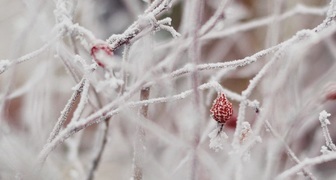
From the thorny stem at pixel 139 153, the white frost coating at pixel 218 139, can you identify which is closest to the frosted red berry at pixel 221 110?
the white frost coating at pixel 218 139

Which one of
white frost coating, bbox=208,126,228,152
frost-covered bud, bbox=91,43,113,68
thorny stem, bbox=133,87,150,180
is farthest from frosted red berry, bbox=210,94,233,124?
frost-covered bud, bbox=91,43,113,68

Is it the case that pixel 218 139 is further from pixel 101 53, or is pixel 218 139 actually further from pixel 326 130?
pixel 101 53

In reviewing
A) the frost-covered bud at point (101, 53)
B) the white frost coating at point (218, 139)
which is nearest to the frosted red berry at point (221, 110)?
the white frost coating at point (218, 139)

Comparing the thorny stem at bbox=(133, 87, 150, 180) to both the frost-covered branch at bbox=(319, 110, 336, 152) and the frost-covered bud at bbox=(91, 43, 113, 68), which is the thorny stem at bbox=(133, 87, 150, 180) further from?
the frost-covered branch at bbox=(319, 110, 336, 152)

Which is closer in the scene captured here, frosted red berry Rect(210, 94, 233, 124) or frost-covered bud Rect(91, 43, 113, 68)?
frost-covered bud Rect(91, 43, 113, 68)

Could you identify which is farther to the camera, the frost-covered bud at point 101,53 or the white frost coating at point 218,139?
the white frost coating at point 218,139

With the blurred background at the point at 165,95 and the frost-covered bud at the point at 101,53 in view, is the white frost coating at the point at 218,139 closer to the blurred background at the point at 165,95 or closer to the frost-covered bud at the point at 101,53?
the blurred background at the point at 165,95

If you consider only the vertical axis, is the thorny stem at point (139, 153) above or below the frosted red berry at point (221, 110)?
below

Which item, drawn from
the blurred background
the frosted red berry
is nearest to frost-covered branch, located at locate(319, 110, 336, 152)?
the blurred background

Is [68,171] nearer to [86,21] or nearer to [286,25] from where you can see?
[86,21]

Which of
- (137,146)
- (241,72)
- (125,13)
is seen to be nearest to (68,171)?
(137,146)

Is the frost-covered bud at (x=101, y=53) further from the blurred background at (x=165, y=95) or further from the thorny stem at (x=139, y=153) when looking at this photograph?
the thorny stem at (x=139, y=153)

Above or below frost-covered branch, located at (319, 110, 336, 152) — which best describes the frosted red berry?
above
